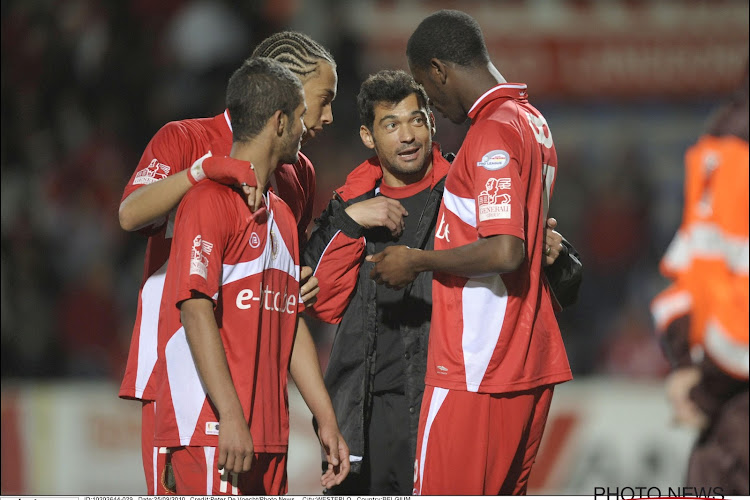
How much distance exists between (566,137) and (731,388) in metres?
6.57

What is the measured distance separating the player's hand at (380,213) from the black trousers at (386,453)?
2.03 ft

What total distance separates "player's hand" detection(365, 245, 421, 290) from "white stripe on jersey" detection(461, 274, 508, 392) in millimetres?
183

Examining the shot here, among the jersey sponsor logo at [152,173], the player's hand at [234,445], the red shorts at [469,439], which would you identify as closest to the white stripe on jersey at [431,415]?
the red shorts at [469,439]

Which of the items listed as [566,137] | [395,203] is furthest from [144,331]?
[566,137]

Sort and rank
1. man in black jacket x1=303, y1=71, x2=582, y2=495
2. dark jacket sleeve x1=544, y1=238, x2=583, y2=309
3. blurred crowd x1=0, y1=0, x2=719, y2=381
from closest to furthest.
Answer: dark jacket sleeve x1=544, y1=238, x2=583, y2=309 < man in black jacket x1=303, y1=71, x2=582, y2=495 < blurred crowd x1=0, y1=0, x2=719, y2=381

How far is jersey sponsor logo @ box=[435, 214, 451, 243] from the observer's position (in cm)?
305

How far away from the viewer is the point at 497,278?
295 centimetres

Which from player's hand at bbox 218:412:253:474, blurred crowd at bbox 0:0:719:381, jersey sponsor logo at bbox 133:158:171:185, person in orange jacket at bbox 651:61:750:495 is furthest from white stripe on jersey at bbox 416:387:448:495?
blurred crowd at bbox 0:0:719:381

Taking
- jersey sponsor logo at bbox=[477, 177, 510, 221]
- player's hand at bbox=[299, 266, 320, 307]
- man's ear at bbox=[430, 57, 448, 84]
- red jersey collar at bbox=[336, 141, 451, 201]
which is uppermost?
man's ear at bbox=[430, 57, 448, 84]

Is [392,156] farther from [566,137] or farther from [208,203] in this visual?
[566,137]

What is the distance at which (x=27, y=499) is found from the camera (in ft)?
9.64

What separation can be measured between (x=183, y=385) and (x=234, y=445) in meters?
0.27

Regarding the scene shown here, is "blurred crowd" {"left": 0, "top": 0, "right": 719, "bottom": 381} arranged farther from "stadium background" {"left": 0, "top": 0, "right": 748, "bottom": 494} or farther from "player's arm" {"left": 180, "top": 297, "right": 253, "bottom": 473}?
"player's arm" {"left": 180, "top": 297, "right": 253, "bottom": 473}

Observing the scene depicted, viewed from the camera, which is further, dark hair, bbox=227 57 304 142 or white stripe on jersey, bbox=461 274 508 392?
white stripe on jersey, bbox=461 274 508 392
